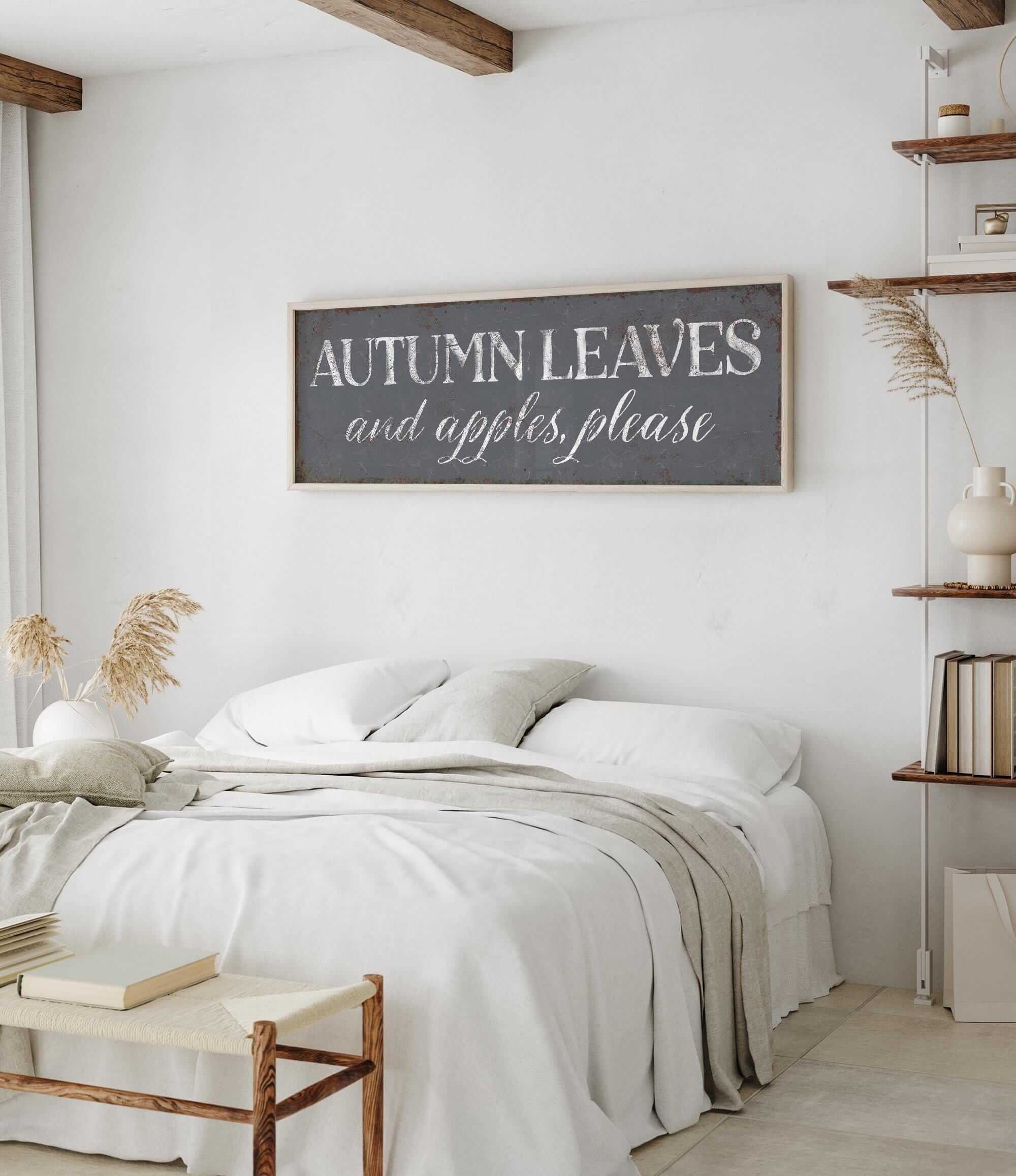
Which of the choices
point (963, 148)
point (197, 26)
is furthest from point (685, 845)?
point (197, 26)

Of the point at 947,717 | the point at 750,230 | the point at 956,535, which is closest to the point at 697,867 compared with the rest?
the point at 947,717

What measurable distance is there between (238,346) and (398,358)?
0.61 metres

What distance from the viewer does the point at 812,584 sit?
13.3ft

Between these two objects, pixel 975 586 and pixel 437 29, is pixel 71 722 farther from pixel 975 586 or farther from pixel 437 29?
pixel 975 586

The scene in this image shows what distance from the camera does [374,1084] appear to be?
2.36 metres

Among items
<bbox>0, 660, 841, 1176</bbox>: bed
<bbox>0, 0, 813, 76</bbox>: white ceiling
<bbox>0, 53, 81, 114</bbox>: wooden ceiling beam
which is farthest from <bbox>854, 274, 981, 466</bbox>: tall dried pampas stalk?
<bbox>0, 53, 81, 114</bbox>: wooden ceiling beam

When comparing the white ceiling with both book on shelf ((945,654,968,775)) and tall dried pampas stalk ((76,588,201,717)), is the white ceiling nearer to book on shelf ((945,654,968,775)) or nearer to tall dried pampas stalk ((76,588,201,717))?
tall dried pampas stalk ((76,588,201,717))

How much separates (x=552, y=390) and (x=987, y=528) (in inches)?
53.6

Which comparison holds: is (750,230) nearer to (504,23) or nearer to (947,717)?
(504,23)

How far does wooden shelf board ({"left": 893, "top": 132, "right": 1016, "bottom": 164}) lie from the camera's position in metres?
3.57

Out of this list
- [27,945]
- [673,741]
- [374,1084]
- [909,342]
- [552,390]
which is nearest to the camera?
[374,1084]

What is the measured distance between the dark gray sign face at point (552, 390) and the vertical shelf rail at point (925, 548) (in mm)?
384

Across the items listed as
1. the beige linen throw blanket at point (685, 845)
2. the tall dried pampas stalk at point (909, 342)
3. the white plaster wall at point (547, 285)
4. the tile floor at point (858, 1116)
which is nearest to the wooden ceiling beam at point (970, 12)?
the white plaster wall at point (547, 285)

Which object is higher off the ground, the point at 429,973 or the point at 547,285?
the point at 547,285
